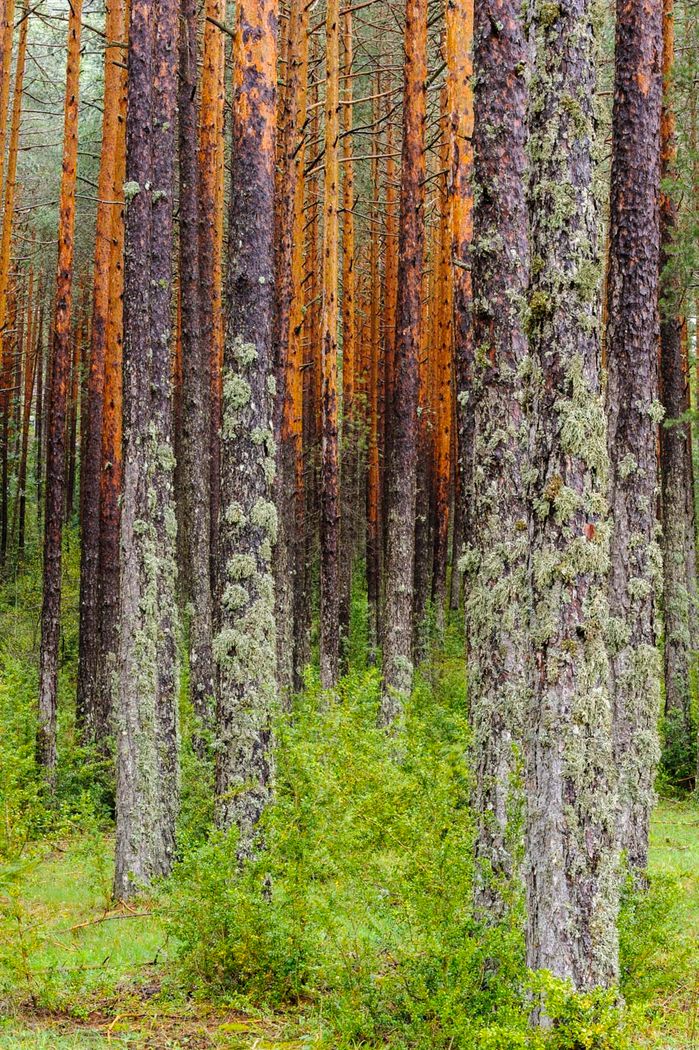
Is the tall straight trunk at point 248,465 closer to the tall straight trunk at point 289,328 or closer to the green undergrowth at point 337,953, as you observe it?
the green undergrowth at point 337,953

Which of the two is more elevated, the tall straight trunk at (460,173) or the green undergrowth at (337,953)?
the tall straight trunk at (460,173)

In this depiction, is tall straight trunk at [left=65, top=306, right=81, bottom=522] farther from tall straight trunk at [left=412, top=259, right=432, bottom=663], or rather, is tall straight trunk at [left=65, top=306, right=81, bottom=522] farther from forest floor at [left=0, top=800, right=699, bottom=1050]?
forest floor at [left=0, top=800, right=699, bottom=1050]

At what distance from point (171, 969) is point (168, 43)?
873 cm

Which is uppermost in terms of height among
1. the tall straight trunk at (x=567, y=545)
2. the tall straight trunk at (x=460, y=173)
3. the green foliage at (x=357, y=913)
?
the tall straight trunk at (x=460, y=173)

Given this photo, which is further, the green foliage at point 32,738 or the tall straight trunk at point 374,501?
the tall straight trunk at point 374,501

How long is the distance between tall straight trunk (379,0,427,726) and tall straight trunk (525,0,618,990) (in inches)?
390

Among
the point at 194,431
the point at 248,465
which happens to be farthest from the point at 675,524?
the point at 248,465

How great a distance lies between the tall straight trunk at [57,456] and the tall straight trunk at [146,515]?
4953mm

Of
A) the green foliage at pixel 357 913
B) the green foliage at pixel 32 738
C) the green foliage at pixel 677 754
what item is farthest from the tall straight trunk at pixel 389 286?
the green foliage at pixel 357 913

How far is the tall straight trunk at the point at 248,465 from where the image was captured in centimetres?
675

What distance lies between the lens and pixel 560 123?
13.8ft

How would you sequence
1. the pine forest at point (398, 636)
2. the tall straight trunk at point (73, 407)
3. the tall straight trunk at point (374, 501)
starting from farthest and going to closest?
the tall straight trunk at point (73, 407)
the tall straight trunk at point (374, 501)
the pine forest at point (398, 636)

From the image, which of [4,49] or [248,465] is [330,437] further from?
[248,465]

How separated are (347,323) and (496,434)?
54.8ft
